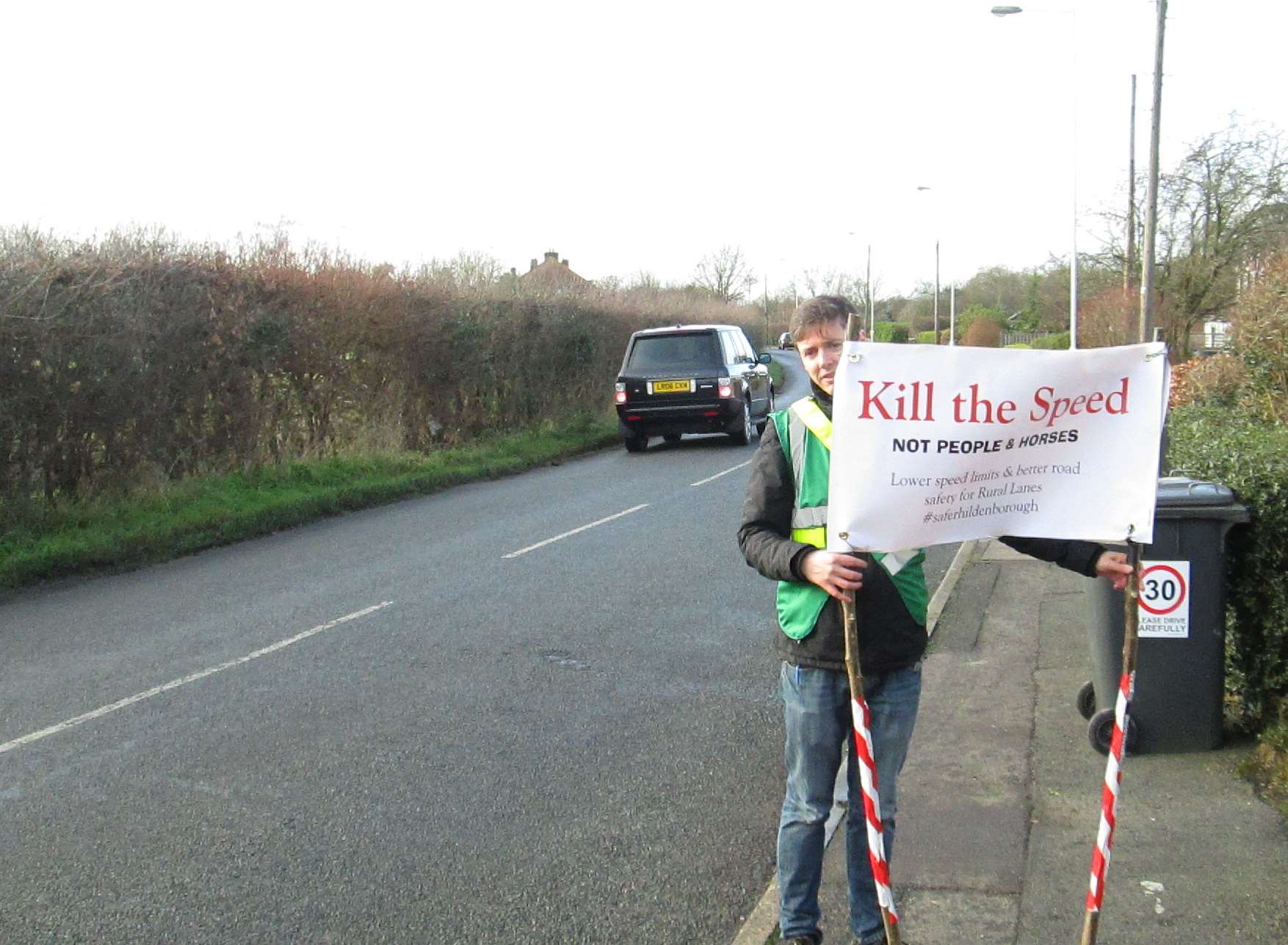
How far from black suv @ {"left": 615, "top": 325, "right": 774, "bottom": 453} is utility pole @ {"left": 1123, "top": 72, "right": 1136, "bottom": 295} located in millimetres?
12070

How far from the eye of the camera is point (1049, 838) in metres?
4.36

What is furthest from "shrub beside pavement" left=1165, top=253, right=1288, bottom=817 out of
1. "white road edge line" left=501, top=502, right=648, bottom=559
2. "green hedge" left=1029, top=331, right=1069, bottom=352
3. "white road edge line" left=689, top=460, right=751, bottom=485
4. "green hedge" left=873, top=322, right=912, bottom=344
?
"green hedge" left=873, top=322, right=912, bottom=344

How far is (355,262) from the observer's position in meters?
18.0

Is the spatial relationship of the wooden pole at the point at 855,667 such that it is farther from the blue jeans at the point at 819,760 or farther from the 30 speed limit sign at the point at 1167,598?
the 30 speed limit sign at the point at 1167,598

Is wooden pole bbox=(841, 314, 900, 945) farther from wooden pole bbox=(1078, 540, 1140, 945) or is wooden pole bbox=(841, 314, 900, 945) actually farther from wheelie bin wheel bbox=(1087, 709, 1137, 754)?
wheelie bin wheel bbox=(1087, 709, 1137, 754)

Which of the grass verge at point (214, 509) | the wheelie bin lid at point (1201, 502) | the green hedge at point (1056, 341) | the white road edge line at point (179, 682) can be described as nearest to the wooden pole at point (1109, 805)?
the wheelie bin lid at point (1201, 502)

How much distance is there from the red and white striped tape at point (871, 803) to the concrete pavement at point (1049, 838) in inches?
26.7

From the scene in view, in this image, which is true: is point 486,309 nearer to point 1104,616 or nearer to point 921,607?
point 1104,616

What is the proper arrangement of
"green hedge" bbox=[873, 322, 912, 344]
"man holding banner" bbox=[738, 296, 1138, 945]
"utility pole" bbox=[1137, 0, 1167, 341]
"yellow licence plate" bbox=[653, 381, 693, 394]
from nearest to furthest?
"man holding banner" bbox=[738, 296, 1138, 945]
"yellow licence plate" bbox=[653, 381, 693, 394]
"utility pole" bbox=[1137, 0, 1167, 341]
"green hedge" bbox=[873, 322, 912, 344]

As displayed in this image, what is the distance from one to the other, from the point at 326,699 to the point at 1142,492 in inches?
181

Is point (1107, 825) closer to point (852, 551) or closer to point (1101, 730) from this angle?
point (852, 551)

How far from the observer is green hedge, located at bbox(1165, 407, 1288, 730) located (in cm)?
481

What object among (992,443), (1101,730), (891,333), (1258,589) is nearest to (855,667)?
(992,443)

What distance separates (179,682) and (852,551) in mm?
4986
